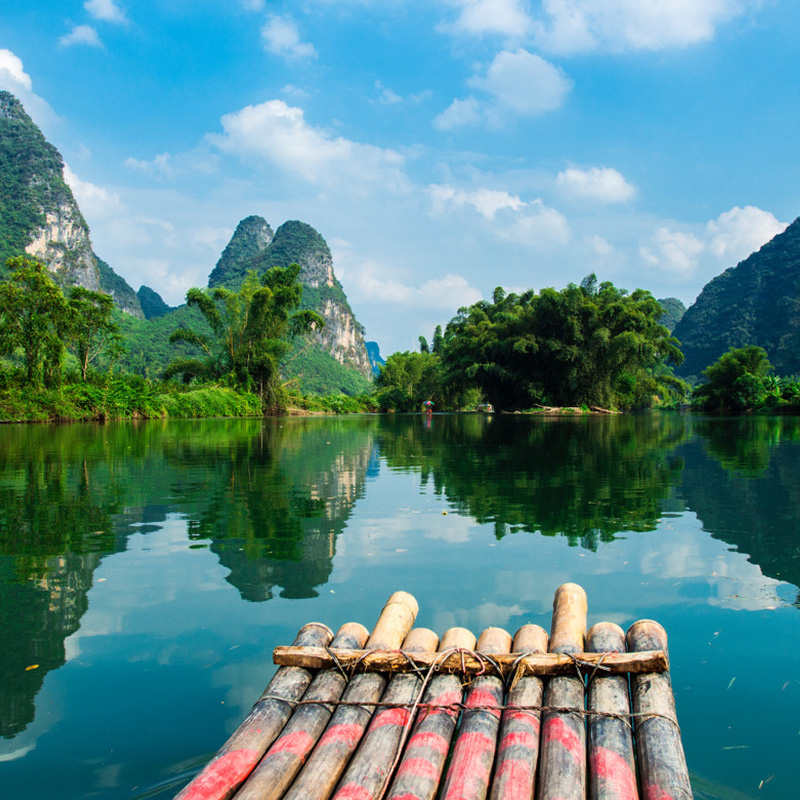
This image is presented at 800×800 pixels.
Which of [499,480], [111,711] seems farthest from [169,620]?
[499,480]

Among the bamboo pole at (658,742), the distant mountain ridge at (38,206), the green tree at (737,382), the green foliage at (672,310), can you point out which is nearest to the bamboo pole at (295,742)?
the bamboo pole at (658,742)

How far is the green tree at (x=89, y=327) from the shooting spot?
97.8 feet

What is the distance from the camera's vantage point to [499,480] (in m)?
9.77

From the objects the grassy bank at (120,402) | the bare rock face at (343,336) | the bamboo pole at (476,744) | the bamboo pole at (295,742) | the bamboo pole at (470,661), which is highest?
the bare rock face at (343,336)

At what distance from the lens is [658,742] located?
87.4 inches

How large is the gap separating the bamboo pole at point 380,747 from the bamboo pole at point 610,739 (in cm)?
68

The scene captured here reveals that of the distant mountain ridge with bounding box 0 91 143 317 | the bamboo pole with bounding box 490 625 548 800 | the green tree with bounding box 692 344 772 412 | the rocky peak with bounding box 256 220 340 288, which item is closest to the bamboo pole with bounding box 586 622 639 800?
the bamboo pole with bounding box 490 625 548 800

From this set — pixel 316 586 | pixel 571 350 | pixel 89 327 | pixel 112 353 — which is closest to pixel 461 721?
pixel 316 586

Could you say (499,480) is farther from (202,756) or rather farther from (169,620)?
(202,756)

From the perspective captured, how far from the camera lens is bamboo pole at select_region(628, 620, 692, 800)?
2.00 metres

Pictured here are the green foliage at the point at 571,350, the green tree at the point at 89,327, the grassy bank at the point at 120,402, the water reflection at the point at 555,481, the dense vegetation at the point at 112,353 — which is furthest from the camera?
the green foliage at the point at 571,350

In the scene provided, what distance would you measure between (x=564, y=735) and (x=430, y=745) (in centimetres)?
49

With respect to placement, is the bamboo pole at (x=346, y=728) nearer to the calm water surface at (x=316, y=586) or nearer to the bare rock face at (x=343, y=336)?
the calm water surface at (x=316, y=586)

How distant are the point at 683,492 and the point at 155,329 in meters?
98.2
